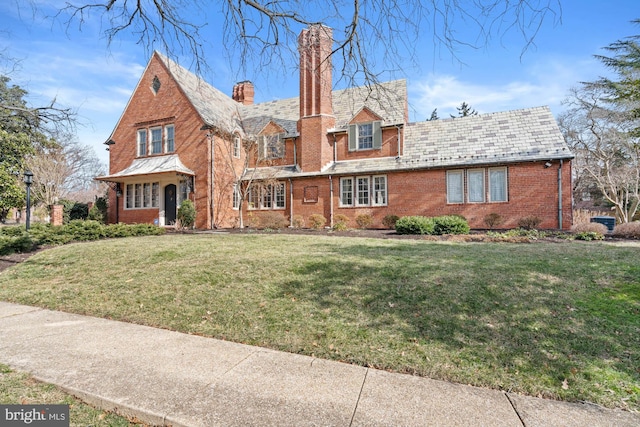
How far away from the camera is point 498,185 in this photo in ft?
52.2

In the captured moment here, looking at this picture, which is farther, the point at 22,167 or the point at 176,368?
the point at 22,167

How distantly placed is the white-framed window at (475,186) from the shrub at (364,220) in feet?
16.3

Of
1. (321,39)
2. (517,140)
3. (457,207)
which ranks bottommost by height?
(457,207)

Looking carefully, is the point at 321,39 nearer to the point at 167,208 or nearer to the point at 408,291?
the point at 408,291

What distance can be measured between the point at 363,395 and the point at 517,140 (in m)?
17.1

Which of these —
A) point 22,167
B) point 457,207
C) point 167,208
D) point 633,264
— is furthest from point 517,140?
point 22,167

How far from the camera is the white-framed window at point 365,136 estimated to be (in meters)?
18.7

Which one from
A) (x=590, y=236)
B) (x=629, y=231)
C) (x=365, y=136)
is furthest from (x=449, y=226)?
(x=365, y=136)

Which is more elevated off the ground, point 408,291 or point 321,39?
point 321,39

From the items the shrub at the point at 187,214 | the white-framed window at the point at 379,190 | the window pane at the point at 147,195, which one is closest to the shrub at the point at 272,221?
the shrub at the point at 187,214

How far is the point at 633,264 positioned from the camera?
20.2 feet

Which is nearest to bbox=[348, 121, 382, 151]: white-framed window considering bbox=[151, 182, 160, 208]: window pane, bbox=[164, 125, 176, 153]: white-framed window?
bbox=[164, 125, 176, 153]: white-framed window

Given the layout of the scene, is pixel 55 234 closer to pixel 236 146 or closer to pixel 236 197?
pixel 236 197

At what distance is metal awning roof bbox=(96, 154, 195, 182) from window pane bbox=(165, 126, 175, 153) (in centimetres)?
52
